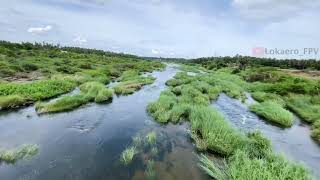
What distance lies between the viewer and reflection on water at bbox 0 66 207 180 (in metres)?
11.1

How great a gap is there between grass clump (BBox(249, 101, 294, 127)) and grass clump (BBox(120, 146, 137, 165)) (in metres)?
12.3

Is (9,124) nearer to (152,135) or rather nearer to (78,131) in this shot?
(78,131)

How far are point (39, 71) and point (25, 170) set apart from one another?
115ft

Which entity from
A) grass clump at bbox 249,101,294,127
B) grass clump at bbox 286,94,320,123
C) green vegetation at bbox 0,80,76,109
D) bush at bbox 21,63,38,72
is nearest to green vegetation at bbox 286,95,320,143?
grass clump at bbox 286,94,320,123

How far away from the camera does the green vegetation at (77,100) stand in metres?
20.6

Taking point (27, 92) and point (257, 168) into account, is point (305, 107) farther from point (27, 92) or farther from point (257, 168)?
point (27, 92)

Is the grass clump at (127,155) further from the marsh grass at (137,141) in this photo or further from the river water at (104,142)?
the marsh grass at (137,141)

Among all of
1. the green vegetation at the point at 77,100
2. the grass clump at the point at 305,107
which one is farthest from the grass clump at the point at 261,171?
the green vegetation at the point at 77,100

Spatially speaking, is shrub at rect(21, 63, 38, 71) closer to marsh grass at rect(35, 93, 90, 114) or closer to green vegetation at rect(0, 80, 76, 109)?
green vegetation at rect(0, 80, 76, 109)

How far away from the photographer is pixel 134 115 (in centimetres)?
2094

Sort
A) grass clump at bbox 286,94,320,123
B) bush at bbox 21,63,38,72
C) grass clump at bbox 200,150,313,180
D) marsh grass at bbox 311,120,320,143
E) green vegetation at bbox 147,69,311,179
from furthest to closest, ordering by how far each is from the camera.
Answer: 1. bush at bbox 21,63,38,72
2. grass clump at bbox 286,94,320,123
3. marsh grass at bbox 311,120,320,143
4. green vegetation at bbox 147,69,311,179
5. grass clump at bbox 200,150,313,180

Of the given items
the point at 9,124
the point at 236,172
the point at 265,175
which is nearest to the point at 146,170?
the point at 236,172

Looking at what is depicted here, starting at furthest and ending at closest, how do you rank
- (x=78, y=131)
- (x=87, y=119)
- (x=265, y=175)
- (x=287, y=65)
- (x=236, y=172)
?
(x=287, y=65), (x=87, y=119), (x=78, y=131), (x=236, y=172), (x=265, y=175)

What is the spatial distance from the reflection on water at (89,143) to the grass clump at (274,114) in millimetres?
7905
